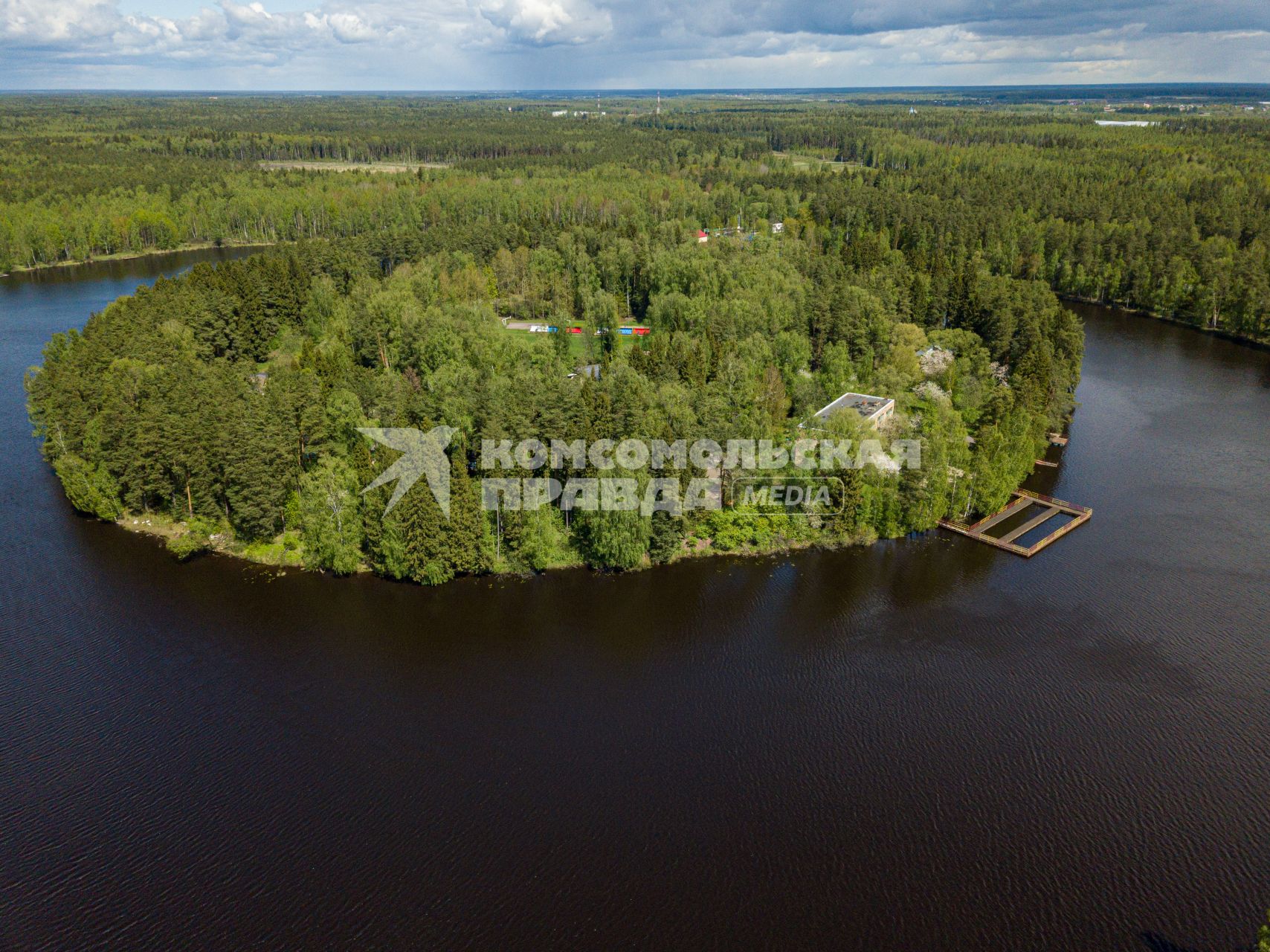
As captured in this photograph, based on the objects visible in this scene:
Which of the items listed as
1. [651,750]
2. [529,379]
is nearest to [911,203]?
[529,379]

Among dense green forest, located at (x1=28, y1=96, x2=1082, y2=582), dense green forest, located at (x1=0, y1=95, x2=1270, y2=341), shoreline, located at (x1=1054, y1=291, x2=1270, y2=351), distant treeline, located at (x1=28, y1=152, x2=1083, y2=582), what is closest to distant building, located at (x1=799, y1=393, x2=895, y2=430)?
dense green forest, located at (x1=28, y1=96, x2=1082, y2=582)

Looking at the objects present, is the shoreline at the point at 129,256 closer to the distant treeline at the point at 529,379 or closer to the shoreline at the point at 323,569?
the distant treeline at the point at 529,379

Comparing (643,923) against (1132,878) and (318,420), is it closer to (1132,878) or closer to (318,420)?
(1132,878)

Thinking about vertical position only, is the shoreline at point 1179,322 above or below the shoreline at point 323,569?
above

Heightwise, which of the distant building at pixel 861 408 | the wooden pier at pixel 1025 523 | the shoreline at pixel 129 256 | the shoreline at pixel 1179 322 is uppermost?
the shoreline at pixel 129 256

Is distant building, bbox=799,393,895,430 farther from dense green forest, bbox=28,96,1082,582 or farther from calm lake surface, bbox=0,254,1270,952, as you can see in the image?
calm lake surface, bbox=0,254,1270,952

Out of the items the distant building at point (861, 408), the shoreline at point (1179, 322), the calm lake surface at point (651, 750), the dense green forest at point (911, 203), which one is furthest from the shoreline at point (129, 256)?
the shoreline at point (1179, 322)
